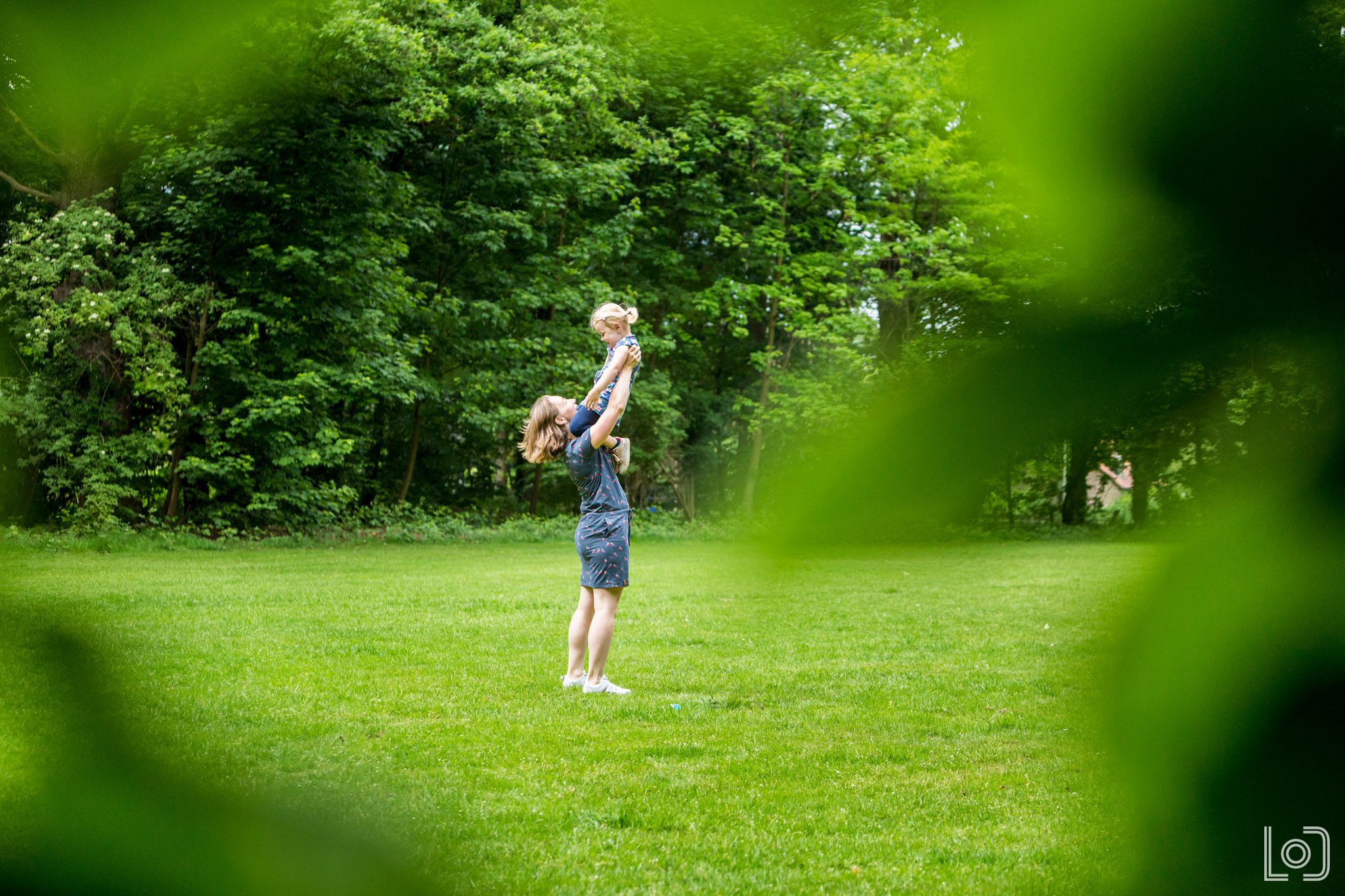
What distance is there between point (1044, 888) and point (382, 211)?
717mm

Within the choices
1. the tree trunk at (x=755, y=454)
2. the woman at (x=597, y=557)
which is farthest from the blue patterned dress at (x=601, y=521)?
the tree trunk at (x=755, y=454)

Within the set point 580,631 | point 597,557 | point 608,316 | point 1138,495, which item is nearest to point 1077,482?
point 1138,495

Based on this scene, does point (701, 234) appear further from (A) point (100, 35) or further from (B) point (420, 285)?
(B) point (420, 285)

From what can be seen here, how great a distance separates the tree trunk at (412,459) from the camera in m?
14.4

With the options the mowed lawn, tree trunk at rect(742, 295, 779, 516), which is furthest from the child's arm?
tree trunk at rect(742, 295, 779, 516)

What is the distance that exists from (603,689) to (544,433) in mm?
1282

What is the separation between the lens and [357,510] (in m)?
13.9

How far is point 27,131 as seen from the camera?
446mm

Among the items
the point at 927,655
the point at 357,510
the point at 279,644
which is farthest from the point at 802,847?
the point at 357,510

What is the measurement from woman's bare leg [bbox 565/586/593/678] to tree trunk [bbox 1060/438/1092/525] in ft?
14.8

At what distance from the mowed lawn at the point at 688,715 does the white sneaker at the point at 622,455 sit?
39.7 inches

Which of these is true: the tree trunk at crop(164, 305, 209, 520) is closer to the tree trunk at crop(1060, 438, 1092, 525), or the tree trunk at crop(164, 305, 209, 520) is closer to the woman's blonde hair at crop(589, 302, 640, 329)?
the tree trunk at crop(1060, 438, 1092, 525)

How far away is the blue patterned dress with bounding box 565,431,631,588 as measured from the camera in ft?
15.6

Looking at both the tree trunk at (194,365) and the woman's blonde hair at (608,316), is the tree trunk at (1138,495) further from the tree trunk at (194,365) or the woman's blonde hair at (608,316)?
the woman's blonde hair at (608,316)
